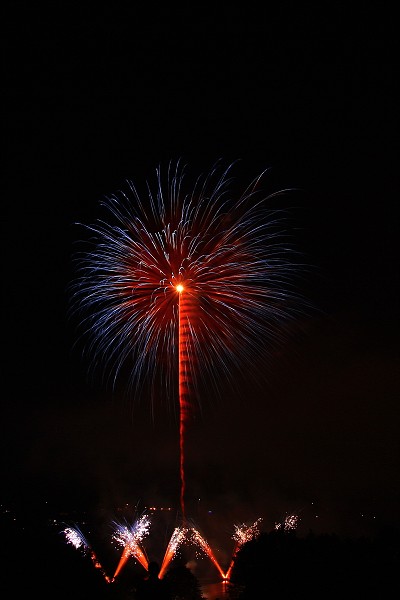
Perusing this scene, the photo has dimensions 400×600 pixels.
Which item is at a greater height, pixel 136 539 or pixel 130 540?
pixel 136 539

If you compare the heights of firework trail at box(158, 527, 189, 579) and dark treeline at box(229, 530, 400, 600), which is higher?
firework trail at box(158, 527, 189, 579)

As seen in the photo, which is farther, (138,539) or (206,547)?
(206,547)

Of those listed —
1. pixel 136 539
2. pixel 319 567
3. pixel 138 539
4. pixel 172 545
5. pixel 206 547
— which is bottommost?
pixel 319 567

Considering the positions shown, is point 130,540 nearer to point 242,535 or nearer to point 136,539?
point 136,539

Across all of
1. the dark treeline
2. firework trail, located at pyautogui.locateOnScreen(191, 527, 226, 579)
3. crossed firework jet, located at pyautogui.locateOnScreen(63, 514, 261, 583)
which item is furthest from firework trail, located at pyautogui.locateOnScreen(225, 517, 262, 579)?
the dark treeline

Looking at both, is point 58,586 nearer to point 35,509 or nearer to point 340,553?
point 340,553

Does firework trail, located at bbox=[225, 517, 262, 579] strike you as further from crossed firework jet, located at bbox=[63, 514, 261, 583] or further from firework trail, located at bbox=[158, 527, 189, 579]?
firework trail, located at bbox=[158, 527, 189, 579]

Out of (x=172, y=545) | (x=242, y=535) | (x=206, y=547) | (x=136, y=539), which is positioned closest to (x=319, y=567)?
(x=136, y=539)

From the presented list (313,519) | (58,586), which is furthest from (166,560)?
(313,519)

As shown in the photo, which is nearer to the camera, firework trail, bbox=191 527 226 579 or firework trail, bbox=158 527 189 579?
firework trail, bbox=158 527 189 579
